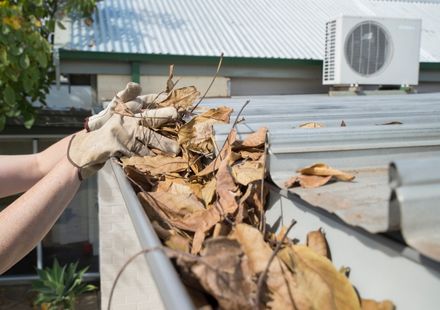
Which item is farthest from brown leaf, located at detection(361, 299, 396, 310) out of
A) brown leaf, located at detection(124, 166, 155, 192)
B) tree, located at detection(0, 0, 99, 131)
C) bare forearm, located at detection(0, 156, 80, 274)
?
tree, located at detection(0, 0, 99, 131)

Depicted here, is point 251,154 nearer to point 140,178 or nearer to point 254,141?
point 254,141

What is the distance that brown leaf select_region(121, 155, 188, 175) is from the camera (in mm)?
1659

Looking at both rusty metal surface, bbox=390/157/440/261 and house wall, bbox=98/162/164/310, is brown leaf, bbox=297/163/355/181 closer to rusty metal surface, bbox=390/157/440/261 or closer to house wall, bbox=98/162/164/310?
rusty metal surface, bbox=390/157/440/261

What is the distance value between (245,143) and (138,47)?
479 centimetres

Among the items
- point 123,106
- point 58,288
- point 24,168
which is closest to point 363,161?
point 123,106

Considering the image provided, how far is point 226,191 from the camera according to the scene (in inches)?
52.4

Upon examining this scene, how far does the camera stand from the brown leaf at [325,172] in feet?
4.16

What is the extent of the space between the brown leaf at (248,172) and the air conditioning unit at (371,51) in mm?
4828

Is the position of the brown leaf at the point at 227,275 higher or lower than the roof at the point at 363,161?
lower

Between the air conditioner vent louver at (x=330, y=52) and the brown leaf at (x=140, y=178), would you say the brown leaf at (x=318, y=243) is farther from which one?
the air conditioner vent louver at (x=330, y=52)

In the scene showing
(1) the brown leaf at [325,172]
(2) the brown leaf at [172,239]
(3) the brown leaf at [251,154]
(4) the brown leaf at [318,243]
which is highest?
(3) the brown leaf at [251,154]

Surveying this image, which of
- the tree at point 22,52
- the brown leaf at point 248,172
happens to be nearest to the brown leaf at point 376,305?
the brown leaf at point 248,172

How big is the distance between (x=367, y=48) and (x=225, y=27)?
7.59 ft

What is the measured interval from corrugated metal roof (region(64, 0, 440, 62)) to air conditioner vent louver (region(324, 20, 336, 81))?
39cm
